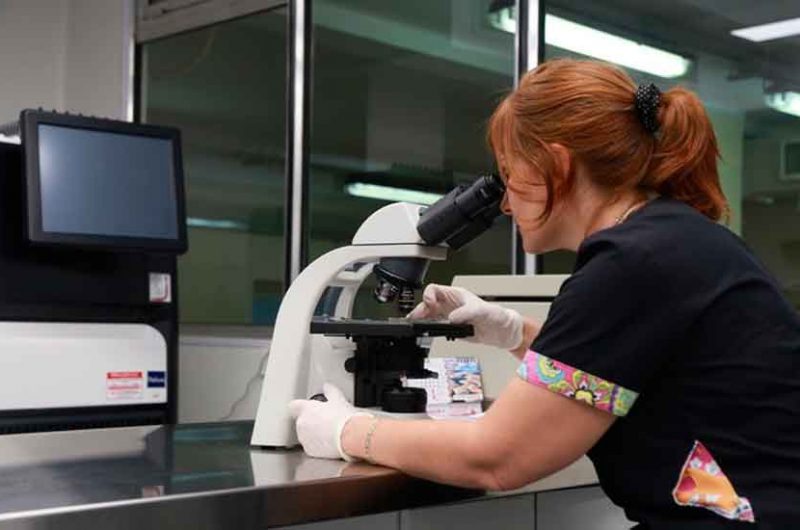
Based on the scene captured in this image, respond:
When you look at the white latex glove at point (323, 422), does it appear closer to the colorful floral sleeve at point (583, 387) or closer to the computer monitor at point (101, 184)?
the colorful floral sleeve at point (583, 387)

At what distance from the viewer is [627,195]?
1.19 meters

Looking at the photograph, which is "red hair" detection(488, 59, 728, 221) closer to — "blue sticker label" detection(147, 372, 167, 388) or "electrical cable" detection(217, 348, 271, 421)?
"blue sticker label" detection(147, 372, 167, 388)

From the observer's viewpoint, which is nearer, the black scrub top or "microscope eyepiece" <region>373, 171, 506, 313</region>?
the black scrub top

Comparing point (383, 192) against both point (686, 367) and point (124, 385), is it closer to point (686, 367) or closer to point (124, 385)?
point (124, 385)

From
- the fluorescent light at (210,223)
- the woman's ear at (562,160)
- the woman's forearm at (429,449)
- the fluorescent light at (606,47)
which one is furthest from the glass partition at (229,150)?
the woman's ear at (562,160)

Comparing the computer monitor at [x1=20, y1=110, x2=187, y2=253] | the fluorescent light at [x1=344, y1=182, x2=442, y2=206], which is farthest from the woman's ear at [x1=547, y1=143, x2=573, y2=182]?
the fluorescent light at [x1=344, y1=182, x2=442, y2=206]

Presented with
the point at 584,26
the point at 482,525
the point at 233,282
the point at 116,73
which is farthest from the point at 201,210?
the point at 482,525

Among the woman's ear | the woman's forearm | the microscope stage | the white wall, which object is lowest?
the woman's forearm

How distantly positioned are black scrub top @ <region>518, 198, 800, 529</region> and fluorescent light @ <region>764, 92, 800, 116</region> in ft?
4.00

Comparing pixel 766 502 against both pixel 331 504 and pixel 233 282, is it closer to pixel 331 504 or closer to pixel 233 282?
A: pixel 331 504

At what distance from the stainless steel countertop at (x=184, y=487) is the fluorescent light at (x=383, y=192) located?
1.72 m

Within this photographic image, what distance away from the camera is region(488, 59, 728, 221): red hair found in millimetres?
1139

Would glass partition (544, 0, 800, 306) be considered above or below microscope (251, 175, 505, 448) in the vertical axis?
above

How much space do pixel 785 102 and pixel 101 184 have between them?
162 centimetres
